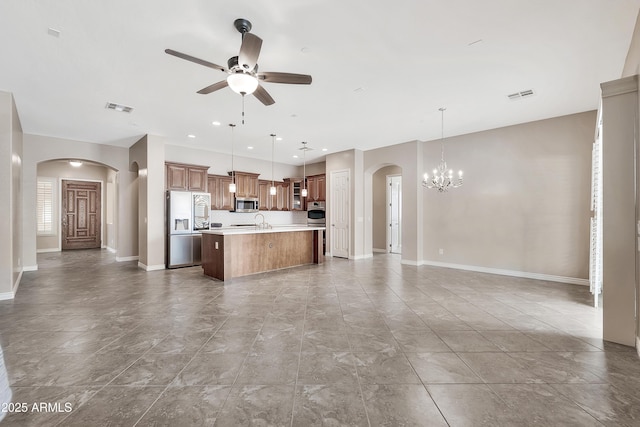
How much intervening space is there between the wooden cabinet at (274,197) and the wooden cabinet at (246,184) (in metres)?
0.23

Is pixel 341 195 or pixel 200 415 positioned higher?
pixel 341 195

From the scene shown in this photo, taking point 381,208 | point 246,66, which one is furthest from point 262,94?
point 381,208

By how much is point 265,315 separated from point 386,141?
17.4 ft

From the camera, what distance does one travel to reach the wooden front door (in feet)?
33.1

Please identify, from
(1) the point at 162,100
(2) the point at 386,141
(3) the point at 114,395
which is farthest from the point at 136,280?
(2) the point at 386,141

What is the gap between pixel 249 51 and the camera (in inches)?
95.9

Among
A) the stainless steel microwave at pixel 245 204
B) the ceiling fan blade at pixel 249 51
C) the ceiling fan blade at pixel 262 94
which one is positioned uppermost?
the ceiling fan blade at pixel 249 51

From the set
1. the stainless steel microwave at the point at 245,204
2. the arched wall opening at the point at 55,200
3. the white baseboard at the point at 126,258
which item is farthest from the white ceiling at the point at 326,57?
the arched wall opening at the point at 55,200

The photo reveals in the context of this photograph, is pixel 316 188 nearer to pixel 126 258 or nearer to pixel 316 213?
pixel 316 213

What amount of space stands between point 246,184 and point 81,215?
A: 720 cm

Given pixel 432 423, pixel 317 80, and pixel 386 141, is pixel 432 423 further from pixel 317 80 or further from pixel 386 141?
pixel 386 141

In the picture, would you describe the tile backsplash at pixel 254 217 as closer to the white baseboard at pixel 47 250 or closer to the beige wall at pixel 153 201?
the beige wall at pixel 153 201

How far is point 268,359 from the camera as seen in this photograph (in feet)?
7.96

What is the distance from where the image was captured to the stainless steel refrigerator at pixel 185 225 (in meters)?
6.55
